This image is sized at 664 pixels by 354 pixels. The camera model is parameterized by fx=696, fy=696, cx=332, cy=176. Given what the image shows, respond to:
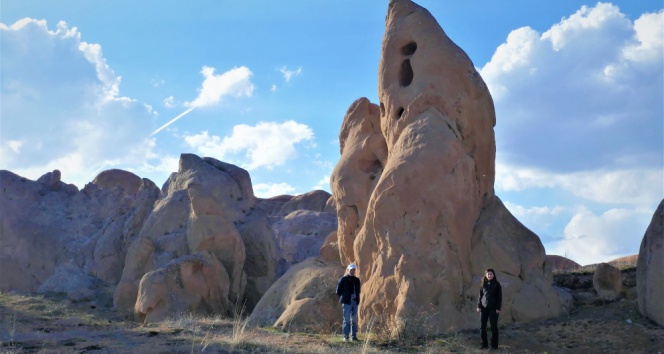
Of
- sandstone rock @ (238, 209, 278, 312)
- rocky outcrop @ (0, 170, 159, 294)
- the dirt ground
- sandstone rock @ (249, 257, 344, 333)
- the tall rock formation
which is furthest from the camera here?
rocky outcrop @ (0, 170, 159, 294)

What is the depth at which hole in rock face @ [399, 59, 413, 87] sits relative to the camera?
1575cm

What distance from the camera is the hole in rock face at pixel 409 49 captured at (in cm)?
1587

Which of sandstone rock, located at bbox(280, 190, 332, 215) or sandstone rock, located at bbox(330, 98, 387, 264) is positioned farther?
sandstone rock, located at bbox(280, 190, 332, 215)

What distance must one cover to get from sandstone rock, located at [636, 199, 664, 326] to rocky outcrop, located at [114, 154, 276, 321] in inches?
441

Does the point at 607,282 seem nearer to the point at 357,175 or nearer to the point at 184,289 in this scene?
the point at 357,175

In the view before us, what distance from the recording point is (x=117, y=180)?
139 ft

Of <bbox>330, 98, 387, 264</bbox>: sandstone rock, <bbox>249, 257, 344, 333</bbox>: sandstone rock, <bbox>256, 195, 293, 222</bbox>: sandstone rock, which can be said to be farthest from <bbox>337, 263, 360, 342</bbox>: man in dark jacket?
<bbox>256, 195, 293, 222</bbox>: sandstone rock

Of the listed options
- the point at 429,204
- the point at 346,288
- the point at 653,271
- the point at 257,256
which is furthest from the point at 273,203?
the point at 653,271

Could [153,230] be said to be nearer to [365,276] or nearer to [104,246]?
[104,246]

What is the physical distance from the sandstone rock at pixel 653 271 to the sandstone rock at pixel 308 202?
41.1 metres

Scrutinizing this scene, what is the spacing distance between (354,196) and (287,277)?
9.43 feet

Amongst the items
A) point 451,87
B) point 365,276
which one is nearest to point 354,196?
point 365,276

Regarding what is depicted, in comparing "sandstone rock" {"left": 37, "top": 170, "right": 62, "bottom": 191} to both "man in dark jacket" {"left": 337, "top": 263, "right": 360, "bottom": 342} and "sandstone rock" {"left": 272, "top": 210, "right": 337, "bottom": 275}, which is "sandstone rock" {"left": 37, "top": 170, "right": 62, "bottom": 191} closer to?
"sandstone rock" {"left": 272, "top": 210, "right": 337, "bottom": 275}

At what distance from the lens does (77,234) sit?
34.1m
